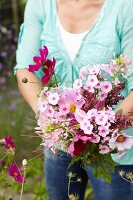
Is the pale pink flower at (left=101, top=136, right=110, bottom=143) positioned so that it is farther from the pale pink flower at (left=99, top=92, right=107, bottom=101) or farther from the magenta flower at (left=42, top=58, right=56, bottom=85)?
the magenta flower at (left=42, top=58, right=56, bottom=85)

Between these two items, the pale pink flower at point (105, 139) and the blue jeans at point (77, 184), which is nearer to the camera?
the pale pink flower at point (105, 139)

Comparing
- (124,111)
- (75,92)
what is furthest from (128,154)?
(75,92)

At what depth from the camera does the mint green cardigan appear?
2.44 m

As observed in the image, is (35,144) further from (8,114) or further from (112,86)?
(112,86)

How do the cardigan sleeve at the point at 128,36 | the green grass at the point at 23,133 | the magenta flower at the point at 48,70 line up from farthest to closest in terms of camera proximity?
the green grass at the point at 23,133
the cardigan sleeve at the point at 128,36
the magenta flower at the point at 48,70

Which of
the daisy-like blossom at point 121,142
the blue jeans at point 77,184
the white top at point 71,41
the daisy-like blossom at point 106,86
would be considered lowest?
the blue jeans at point 77,184

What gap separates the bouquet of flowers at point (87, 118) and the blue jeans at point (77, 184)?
20.0 inches

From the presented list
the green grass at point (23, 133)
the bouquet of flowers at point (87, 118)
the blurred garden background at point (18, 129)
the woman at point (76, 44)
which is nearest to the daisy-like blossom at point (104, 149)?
the bouquet of flowers at point (87, 118)

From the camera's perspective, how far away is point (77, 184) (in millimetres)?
2773

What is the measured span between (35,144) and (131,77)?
281 cm

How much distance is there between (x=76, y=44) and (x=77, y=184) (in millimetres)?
617

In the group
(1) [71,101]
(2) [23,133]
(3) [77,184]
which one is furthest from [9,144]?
(2) [23,133]

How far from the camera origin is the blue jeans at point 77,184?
8.55 ft

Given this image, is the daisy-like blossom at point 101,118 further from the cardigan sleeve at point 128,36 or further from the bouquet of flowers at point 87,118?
the cardigan sleeve at point 128,36
